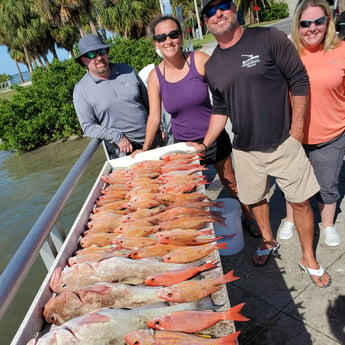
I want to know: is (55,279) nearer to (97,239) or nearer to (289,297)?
(97,239)

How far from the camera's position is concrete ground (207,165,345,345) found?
2.61 metres

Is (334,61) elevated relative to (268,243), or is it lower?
elevated

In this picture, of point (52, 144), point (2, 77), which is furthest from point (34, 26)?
point (2, 77)

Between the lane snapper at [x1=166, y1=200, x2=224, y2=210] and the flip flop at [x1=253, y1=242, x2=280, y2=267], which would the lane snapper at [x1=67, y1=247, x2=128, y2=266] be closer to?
the lane snapper at [x1=166, y1=200, x2=224, y2=210]

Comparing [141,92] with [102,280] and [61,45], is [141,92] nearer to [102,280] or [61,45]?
[102,280]

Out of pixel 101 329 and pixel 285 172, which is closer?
pixel 101 329

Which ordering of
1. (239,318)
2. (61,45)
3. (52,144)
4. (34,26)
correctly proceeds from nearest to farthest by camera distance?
(239,318), (52,144), (34,26), (61,45)

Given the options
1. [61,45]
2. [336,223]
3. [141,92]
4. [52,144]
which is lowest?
[52,144]

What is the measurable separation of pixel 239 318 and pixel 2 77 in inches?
4508

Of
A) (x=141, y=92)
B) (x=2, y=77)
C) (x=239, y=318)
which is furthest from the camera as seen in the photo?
(x=2, y=77)

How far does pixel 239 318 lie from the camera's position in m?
1.52

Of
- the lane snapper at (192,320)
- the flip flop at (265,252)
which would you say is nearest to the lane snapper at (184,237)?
the lane snapper at (192,320)

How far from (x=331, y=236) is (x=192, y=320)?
252 centimetres

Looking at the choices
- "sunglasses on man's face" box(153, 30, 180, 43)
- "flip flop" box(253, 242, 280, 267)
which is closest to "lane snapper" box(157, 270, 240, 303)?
Result: "flip flop" box(253, 242, 280, 267)
